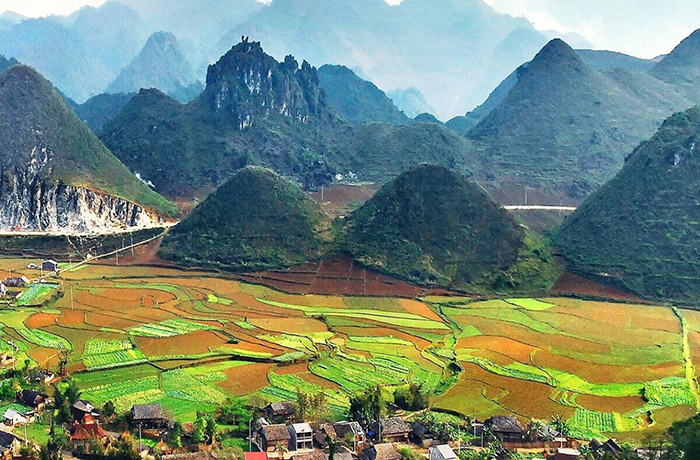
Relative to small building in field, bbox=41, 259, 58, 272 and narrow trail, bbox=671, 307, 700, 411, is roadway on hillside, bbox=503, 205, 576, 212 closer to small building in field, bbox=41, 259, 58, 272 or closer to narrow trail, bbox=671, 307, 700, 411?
narrow trail, bbox=671, 307, 700, 411

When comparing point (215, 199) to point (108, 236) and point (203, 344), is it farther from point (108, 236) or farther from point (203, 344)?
point (203, 344)

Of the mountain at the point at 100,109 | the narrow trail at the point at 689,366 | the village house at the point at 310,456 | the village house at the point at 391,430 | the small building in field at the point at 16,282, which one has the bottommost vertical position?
the village house at the point at 310,456

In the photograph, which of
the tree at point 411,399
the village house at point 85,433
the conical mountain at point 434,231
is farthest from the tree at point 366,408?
the conical mountain at point 434,231

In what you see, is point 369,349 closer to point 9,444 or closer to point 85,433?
point 85,433

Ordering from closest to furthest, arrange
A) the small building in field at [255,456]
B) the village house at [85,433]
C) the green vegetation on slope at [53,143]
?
the small building in field at [255,456] < the village house at [85,433] < the green vegetation on slope at [53,143]

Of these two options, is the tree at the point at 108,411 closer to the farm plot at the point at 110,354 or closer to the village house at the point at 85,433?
the village house at the point at 85,433

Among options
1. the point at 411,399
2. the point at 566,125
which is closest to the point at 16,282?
the point at 411,399

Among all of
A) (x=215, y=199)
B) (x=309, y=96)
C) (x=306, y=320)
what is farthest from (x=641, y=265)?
(x=309, y=96)
